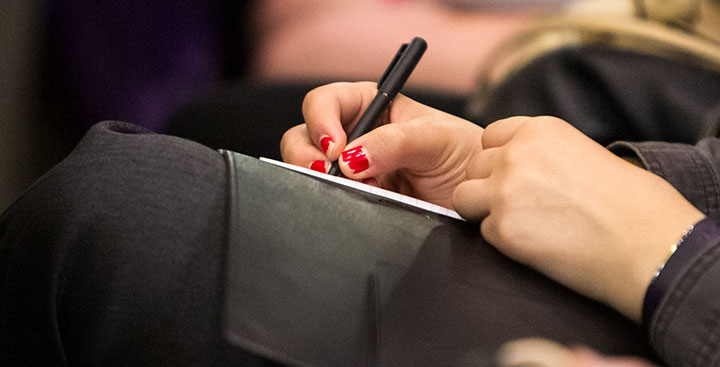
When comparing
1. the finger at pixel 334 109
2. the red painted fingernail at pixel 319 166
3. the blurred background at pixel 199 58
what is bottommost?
the blurred background at pixel 199 58

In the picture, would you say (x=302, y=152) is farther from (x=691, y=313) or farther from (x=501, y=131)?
(x=691, y=313)

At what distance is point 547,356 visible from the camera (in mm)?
224

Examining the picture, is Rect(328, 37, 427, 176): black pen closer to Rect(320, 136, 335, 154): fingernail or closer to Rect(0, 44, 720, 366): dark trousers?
Rect(320, 136, 335, 154): fingernail

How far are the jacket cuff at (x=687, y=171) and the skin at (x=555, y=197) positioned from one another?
0.15 ft

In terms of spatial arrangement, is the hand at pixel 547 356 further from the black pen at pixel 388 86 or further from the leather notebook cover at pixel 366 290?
the black pen at pixel 388 86

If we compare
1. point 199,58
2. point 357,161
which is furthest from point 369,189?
point 199,58

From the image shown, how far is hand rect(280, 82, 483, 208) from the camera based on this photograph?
16.6 inches

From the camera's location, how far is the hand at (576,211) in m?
0.32

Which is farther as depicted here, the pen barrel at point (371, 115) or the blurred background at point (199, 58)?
the blurred background at point (199, 58)

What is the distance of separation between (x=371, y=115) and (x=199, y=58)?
0.57m

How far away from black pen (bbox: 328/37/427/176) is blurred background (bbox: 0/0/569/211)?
0.28 meters

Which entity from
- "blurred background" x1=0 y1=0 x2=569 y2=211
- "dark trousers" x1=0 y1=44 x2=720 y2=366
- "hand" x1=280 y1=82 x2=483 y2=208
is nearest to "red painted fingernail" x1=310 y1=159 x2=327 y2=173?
"hand" x1=280 y1=82 x2=483 y2=208

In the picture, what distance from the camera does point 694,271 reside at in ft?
0.98

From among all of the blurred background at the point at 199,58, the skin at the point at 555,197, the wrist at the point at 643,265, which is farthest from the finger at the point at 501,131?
the blurred background at the point at 199,58
